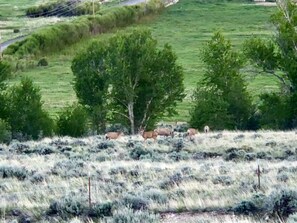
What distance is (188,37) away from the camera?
93.5 meters

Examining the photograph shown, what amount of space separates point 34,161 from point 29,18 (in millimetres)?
97745

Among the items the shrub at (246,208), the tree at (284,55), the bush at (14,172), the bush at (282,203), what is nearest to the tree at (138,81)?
the tree at (284,55)

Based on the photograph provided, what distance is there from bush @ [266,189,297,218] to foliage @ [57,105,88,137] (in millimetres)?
31904

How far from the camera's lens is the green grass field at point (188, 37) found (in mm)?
62719

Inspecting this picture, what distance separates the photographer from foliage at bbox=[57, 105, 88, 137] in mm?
43188

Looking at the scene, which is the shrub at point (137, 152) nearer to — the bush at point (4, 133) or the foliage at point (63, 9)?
the bush at point (4, 133)

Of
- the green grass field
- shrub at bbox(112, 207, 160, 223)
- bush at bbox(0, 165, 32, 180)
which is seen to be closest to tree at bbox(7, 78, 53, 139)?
the green grass field

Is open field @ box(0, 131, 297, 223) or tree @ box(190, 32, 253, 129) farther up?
open field @ box(0, 131, 297, 223)

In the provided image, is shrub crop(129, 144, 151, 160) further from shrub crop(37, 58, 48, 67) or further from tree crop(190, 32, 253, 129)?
shrub crop(37, 58, 48, 67)

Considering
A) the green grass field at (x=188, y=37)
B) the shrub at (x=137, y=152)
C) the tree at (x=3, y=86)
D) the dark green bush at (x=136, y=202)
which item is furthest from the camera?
the green grass field at (x=188, y=37)

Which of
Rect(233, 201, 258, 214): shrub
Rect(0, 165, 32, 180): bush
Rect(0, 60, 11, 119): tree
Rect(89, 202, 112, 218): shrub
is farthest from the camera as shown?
Rect(0, 60, 11, 119): tree

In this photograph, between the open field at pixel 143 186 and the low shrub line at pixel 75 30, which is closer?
the open field at pixel 143 186

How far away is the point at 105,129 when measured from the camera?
47188mm

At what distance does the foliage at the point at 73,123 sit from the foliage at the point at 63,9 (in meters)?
73.8
